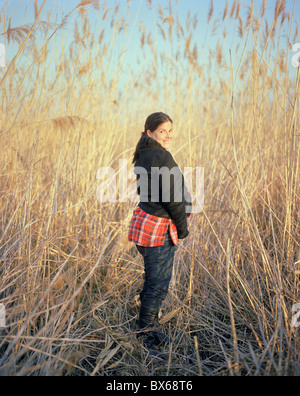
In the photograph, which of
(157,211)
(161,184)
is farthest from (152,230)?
(161,184)

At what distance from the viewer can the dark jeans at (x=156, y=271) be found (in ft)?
4.05

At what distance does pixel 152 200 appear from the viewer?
1219 mm

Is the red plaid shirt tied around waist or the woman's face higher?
the woman's face

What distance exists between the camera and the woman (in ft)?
3.87

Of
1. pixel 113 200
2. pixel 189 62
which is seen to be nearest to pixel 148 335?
pixel 113 200

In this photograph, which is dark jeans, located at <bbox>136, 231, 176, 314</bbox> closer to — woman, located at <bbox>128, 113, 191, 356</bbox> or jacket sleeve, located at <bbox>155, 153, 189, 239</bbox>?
woman, located at <bbox>128, 113, 191, 356</bbox>

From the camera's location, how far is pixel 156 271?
1.23 meters

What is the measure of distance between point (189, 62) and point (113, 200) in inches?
42.5

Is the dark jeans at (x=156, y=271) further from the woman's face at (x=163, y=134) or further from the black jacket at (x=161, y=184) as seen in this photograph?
the woman's face at (x=163, y=134)

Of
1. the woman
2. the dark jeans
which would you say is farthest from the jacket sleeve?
the dark jeans

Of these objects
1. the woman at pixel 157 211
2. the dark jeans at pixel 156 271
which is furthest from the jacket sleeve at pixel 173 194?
the dark jeans at pixel 156 271

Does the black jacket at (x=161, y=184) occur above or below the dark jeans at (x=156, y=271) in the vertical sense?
above

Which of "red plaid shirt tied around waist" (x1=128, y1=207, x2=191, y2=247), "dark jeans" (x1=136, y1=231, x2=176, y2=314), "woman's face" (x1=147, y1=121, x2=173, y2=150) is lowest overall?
"dark jeans" (x1=136, y1=231, x2=176, y2=314)
